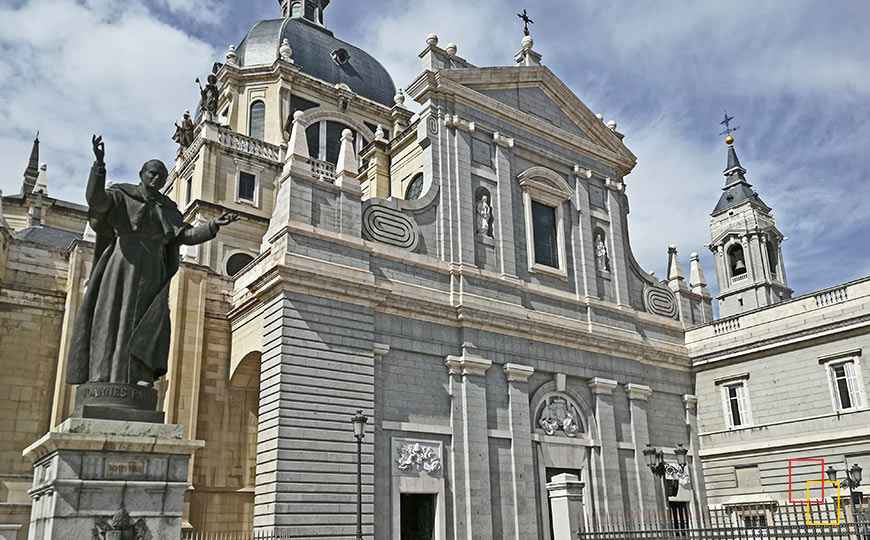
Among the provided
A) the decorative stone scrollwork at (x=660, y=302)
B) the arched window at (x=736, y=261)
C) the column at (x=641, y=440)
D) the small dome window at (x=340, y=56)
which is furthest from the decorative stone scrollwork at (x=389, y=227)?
the arched window at (x=736, y=261)

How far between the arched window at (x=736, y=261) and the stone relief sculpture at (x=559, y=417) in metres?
32.9

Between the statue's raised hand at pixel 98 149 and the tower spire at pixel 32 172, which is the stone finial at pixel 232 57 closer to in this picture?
the tower spire at pixel 32 172

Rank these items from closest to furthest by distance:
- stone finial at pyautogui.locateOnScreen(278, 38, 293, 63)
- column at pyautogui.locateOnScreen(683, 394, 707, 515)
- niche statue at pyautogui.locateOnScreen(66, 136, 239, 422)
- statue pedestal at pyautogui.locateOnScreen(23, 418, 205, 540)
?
statue pedestal at pyautogui.locateOnScreen(23, 418, 205, 540) < niche statue at pyautogui.locateOnScreen(66, 136, 239, 422) < column at pyautogui.locateOnScreen(683, 394, 707, 515) < stone finial at pyautogui.locateOnScreen(278, 38, 293, 63)

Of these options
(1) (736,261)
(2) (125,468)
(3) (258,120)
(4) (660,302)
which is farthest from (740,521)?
(1) (736,261)

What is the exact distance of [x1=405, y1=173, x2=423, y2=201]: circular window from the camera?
2448cm

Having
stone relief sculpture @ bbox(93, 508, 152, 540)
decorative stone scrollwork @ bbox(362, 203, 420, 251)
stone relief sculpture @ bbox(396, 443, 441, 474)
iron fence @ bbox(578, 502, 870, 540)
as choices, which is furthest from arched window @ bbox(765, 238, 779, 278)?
stone relief sculpture @ bbox(93, 508, 152, 540)

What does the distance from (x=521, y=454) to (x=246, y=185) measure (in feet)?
49.3

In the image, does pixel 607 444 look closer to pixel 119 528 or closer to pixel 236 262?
pixel 236 262

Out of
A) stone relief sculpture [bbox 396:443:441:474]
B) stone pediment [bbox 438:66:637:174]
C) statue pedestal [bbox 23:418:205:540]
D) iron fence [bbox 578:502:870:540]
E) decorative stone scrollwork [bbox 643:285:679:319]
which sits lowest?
iron fence [bbox 578:502:870:540]

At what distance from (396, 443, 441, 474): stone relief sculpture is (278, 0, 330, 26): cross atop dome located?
105 feet

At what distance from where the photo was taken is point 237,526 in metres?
20.5

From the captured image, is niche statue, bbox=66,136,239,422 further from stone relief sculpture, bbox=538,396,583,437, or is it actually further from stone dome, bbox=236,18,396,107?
stone dome, bbox=236,18,396,107

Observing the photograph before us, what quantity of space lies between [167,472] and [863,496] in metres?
21.1

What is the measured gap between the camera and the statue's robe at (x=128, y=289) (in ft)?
25.5
